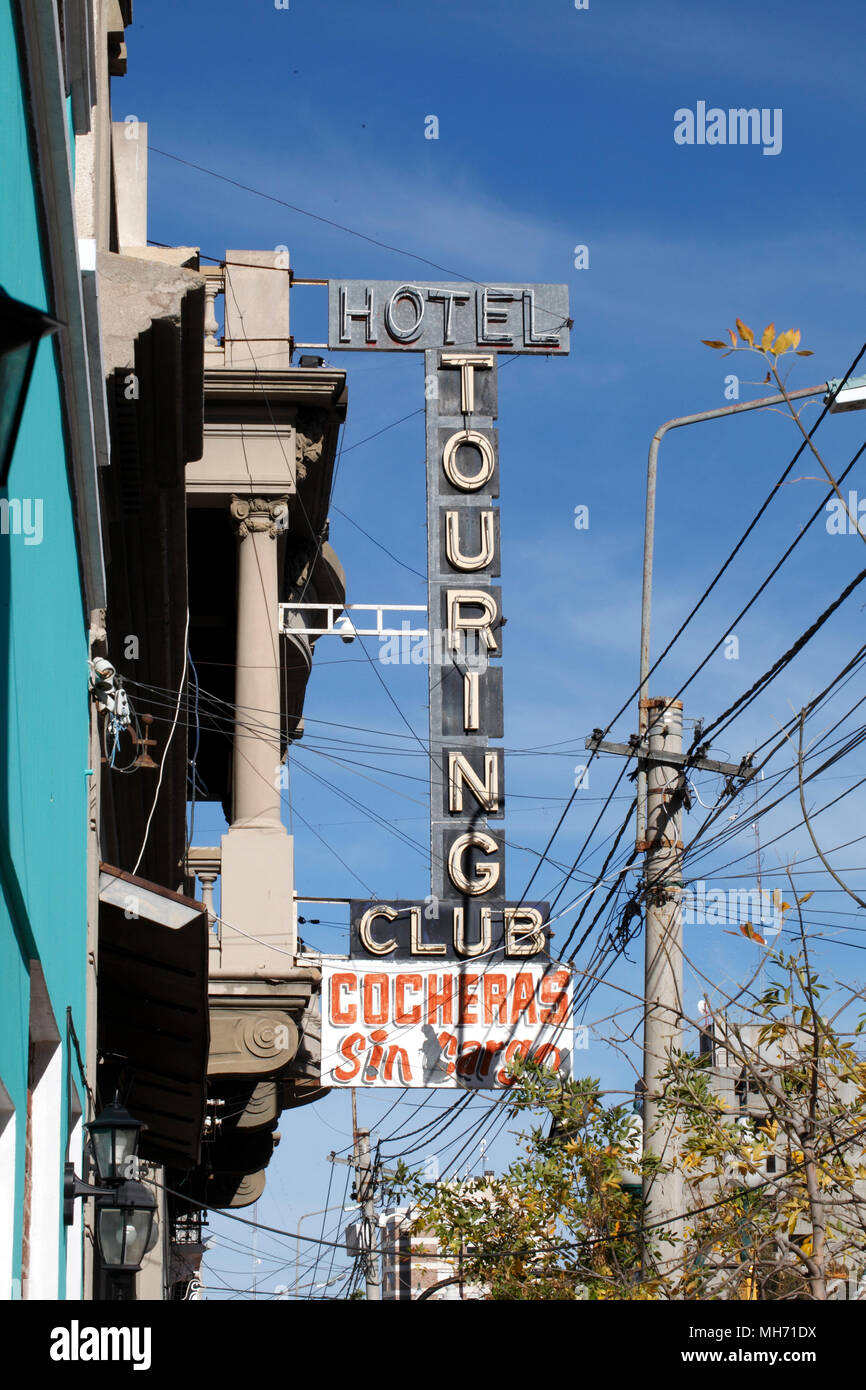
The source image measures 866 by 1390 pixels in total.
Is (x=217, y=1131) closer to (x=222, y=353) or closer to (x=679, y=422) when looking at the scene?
(x=222, y=353)

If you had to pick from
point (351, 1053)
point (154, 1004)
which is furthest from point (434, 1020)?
point (154, 1004)

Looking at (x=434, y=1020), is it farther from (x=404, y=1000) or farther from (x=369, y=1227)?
(x=369, y=1227)

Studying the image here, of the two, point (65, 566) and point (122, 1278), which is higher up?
point (65, 566)

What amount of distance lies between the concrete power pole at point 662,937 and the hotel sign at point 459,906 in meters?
5.59

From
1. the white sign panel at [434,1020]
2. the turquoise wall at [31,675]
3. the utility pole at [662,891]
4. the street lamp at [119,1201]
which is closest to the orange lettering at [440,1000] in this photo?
the white sign panel at [434,1020]

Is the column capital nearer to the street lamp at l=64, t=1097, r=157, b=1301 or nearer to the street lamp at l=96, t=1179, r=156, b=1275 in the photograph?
the street lamp at l=64, t=1097, r=157, b=1301

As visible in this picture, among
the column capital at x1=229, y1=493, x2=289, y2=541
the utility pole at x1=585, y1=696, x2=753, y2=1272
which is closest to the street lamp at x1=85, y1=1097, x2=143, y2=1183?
the utility pole at x1=585, y1=696, x2=753, y2=1272

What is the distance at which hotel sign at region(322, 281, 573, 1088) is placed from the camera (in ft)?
69.8

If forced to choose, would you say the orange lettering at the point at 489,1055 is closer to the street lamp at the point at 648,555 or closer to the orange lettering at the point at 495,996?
the orange lettering at the point at 495,996

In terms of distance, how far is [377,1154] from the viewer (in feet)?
82.9

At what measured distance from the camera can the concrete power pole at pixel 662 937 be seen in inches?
537

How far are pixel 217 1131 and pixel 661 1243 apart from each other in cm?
1049

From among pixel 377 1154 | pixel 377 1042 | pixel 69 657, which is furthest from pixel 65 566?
pixel 377 1154
